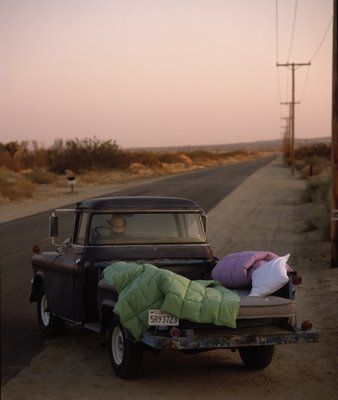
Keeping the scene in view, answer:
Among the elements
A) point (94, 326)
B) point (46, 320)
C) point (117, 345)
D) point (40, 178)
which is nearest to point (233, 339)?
point (117, 345)

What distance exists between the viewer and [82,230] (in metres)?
8.94

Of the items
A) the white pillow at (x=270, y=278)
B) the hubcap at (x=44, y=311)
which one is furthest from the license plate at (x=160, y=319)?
the hubcap at (x=44, y=311)

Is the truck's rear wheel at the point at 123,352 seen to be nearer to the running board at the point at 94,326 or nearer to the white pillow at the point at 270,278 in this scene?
the running board at the point at 94,326

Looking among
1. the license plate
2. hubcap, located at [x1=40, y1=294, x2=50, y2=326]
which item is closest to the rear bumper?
the license plate

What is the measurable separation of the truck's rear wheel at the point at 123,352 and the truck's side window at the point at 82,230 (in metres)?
1.59

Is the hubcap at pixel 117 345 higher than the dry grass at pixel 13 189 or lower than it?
higher

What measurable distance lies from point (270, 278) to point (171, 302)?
120 cm

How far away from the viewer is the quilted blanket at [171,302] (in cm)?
666

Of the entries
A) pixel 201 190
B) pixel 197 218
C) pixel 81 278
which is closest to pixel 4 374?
pixel 81 278

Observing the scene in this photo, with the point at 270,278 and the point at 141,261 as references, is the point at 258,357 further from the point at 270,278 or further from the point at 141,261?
the point at 141,261

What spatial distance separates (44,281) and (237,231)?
14122 millimetres

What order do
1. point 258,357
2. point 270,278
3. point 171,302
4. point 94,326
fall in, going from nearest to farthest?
point 171,302 < point 270,278 < point 258,357 < point 94,326

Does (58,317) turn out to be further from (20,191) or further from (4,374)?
(20,191)

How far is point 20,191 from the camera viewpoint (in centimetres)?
4422
